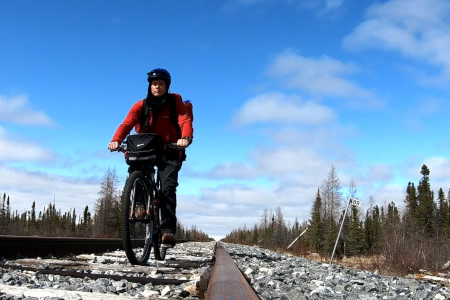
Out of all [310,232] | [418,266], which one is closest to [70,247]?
[418,266]

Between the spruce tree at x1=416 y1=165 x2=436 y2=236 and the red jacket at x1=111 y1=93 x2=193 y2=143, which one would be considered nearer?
the red jacket at x1=111 y1=93 x2=193 y2=143

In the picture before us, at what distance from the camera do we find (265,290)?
3236 millimetres

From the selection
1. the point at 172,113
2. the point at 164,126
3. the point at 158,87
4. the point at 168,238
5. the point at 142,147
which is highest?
the point at 158,87

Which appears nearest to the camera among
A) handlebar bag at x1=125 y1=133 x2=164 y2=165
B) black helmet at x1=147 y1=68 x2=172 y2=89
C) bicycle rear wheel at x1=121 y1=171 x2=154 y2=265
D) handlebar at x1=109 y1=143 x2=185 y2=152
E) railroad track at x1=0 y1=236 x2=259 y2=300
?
railroad track at x1=0 y1=236 x2=259 y2=300

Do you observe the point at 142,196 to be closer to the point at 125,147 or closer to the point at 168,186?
the point at 168,186

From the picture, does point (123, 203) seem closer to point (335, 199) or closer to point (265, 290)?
point (265, 290)

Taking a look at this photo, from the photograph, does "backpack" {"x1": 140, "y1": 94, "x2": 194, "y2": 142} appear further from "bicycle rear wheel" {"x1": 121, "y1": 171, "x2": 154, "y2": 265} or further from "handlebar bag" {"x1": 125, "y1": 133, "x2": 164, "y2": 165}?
"bicycle rear wheel" {"x1": 121, "y1": 171, "x2": 154, "y2": 265}

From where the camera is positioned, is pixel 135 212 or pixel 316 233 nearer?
pixel 135 212

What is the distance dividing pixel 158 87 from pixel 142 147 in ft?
2.64

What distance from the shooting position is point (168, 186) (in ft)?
16.3

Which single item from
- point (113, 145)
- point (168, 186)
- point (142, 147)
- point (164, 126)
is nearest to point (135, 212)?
point (168, 186)

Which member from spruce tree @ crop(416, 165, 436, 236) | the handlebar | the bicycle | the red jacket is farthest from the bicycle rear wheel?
spruce tree @ crop(416, 165, 436, 236)

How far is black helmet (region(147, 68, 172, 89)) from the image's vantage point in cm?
496

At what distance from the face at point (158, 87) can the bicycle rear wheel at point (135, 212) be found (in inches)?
38.9
